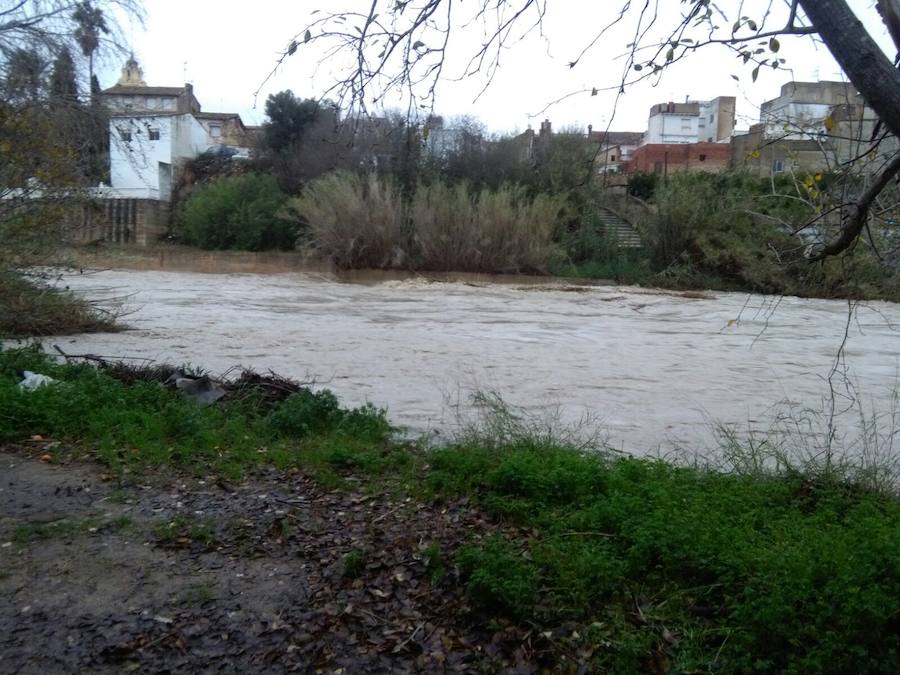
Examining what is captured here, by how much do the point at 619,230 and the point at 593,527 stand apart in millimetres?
28775

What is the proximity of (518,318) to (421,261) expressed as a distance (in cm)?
1128

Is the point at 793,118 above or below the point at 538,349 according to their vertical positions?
above

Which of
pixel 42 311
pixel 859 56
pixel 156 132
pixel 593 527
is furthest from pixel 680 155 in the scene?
pixel 859 56

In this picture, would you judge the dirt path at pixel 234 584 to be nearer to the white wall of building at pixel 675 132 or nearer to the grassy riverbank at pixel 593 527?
the grassy riverbank at pixel 593 527

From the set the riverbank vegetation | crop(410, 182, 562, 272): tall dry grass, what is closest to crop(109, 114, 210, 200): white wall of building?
the riverbank vegetation

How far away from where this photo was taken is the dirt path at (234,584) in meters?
3.30

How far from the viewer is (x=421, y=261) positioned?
29.7 meters

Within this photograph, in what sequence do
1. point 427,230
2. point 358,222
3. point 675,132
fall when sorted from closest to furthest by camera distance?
point 358,222
point 427,230
point 675,132

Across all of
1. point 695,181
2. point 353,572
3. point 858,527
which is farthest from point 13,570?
point 695,181

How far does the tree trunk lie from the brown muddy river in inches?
102

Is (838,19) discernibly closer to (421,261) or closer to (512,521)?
(512,521)

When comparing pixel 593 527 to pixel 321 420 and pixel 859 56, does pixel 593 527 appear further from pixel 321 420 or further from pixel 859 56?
pixel 321 420

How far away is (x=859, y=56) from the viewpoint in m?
2.84

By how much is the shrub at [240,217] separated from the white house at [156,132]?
2881 mm
